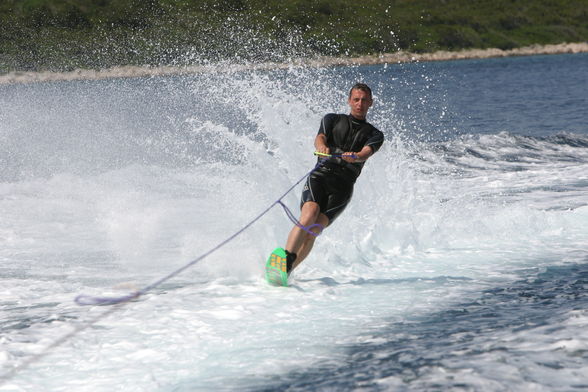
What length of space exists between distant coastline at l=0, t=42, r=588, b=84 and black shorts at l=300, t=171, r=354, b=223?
73.7m

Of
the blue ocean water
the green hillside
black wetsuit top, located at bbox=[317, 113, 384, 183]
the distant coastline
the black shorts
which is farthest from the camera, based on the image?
the green hillside

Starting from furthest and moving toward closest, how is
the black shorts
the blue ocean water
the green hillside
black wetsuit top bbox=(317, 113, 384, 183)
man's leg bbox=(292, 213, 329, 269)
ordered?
the green hillside, black wetsuit top bbox=(317, 113, 384, 183), the black shorts, man's leg bbox=(292, 213, 329, 269), the blue ocean water

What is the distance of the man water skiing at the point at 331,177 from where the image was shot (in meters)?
6.38

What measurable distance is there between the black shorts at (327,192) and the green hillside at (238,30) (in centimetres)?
8923

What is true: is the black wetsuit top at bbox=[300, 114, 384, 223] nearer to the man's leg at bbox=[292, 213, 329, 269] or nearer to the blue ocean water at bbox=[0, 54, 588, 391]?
the man's leg at bbox=[292, 213, 329, 269]

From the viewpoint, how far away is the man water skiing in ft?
20.9

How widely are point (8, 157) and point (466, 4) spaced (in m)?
160

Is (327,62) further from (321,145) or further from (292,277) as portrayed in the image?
(292,277)

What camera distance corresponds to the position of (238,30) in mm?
123188

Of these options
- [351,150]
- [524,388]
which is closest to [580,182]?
[351,150]

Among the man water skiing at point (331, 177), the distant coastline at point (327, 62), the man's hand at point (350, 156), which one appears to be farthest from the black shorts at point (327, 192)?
the distant coastline at point (327, 62)

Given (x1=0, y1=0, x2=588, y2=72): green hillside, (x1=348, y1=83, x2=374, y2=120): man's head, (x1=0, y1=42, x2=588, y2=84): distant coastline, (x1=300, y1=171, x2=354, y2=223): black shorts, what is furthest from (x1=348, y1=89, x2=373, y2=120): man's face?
(x1=0, y1=0, x2=588, y2=72): green hillside

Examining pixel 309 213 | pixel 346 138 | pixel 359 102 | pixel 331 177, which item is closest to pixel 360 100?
pixel 359 102

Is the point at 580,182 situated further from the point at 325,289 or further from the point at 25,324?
the point at 25,324
